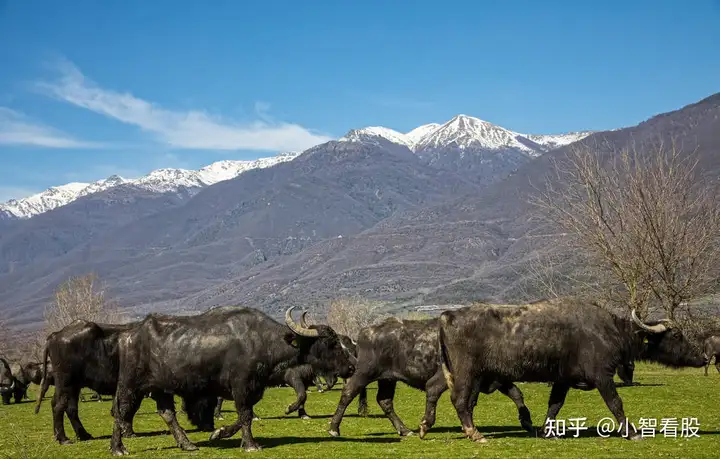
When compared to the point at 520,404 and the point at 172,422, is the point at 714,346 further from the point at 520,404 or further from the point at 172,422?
the point at 172,422

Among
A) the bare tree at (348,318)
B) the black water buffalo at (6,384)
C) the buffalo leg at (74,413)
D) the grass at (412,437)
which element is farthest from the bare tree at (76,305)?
the buffalo leg at (74,413)

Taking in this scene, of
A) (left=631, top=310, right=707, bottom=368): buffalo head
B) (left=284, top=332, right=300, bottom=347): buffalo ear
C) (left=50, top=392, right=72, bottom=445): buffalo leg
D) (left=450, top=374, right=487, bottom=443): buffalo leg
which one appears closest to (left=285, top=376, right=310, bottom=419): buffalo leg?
(left=284, top=332, right=300, bottom=347): buffalo ear

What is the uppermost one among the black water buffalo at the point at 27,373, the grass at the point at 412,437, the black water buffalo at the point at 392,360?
the black water buffalo at the point at 392,360

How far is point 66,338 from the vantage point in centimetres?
2489

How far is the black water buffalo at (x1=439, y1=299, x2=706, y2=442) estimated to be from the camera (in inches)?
828

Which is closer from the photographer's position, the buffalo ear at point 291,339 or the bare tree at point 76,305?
the buffalo ear at point 291,339

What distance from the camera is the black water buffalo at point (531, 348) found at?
2103cm

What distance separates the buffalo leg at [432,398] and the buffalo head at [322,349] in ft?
7.76

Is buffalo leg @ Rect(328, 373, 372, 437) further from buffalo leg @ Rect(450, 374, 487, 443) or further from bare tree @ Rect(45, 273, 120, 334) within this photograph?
bare tree @ Rect(45, 273, 120, 334)

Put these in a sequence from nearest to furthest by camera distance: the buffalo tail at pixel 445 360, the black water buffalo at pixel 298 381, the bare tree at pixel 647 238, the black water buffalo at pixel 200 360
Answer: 1. the black water buffalo at pixel 200 360
2. the buffalo tail at pixel 445 360
3. the black water buffalo at pixel 298 381
4. the bare tree at pixel 647 238

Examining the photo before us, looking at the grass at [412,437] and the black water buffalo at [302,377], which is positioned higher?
the black water buffalo at [302,377]

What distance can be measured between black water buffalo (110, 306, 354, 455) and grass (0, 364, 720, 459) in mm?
1173

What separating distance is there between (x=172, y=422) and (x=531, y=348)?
928cm

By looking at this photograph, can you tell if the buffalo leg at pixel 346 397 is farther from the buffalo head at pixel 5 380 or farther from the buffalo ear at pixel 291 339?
the buffalo head at pixel 5 380
